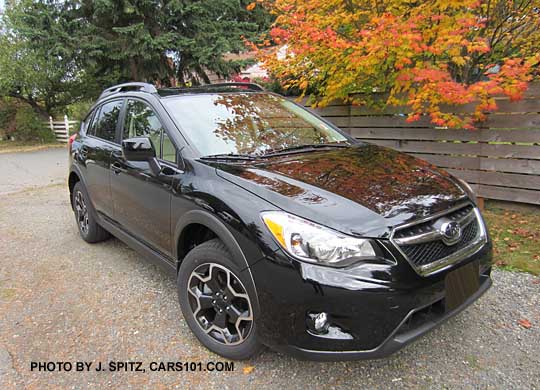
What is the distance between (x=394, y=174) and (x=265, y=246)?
3.45ft

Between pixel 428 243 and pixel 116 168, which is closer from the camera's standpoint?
pixel 428 243

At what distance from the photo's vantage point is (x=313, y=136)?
10.9 ft

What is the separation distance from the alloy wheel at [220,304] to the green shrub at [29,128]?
1887 centimetres

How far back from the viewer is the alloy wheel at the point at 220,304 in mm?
2305

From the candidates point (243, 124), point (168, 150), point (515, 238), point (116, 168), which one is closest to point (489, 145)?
point (515, 238)

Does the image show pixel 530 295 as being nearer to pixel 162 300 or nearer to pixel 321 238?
pixel 321 238

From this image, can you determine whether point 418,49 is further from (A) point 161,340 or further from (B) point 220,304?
(A) point 161,340

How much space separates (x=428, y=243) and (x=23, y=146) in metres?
19.6

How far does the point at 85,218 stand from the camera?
14.9ft

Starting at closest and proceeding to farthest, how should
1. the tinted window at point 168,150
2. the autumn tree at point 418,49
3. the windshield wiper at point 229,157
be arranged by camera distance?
the windshield wiper at point 229,157
the tinted window at point 168,150
the autumn tree at point 418,49

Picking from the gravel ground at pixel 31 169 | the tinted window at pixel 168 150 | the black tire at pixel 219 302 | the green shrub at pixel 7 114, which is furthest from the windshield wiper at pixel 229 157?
the green shrub at pixel 7 114

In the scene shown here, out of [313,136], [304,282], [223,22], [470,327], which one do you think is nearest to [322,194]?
[304,282]

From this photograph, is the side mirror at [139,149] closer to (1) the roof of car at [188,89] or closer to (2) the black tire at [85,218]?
(1) the roof of car at [188,89]

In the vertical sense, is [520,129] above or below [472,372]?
above
